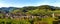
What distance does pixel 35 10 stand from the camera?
11094 millimetres

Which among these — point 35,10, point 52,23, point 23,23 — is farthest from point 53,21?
point 35,10

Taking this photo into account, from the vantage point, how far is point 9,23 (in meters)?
4.71

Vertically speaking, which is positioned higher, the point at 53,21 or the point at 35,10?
the point at 53,21

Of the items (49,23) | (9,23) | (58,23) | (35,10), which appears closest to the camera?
(9,23)

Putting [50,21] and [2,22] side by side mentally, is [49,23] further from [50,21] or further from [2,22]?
[2,22]

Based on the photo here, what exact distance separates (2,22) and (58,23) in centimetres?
238

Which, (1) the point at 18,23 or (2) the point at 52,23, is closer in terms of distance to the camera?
(1) the point at 18,23

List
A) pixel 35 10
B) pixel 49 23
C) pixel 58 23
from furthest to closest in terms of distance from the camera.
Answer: pixel 35 10 < pixel 58 23 < pixel 49 23

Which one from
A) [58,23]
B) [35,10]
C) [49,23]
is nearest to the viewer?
[49,23]

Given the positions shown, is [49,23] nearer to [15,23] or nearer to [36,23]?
[36,23]

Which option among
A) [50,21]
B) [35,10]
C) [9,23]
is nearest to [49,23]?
[50,21]

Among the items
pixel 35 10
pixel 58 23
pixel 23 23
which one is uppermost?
pixel 23 23

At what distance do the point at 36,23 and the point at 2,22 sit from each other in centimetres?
148

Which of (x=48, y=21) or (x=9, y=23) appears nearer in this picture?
(x=9, y=23)
